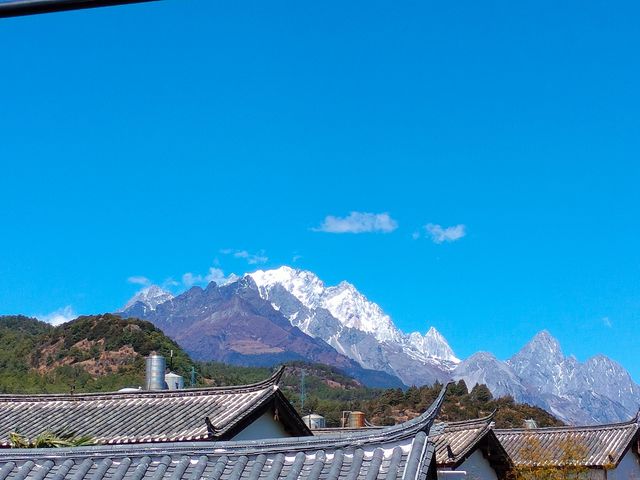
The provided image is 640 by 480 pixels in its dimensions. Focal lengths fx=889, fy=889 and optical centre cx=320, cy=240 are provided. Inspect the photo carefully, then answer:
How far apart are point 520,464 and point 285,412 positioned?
13.3 meters

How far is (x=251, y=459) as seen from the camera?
9.94m

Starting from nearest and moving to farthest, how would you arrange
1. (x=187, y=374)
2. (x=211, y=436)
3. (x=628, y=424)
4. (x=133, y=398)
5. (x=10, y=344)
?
(x=211, y=436) < (x=133, y=398) < (x=628, y=424) < (x=187, y=374) < (x=10, y=344)

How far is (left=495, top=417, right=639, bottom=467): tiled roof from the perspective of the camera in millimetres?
34281

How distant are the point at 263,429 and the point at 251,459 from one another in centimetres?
1278

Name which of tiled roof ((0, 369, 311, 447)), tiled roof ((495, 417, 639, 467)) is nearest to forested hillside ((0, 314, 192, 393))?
tiled roof ((495, 417, 639, 467))

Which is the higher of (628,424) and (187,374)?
(187,374)

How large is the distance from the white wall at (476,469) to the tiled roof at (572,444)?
118 inches

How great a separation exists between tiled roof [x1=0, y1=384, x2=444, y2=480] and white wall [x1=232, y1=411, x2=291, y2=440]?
11683 millimetres

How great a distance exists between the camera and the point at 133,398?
80.0 feet

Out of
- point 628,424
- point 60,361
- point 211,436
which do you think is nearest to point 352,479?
point 211,436

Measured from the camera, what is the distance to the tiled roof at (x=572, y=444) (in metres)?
34.3

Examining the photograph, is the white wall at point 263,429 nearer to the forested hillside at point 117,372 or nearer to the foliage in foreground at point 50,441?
the foliage in foreground at point 50,441

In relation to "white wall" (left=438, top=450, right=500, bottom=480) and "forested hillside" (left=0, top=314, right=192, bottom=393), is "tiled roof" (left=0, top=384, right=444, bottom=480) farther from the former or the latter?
"forested hillside" (left=0, top=314, right=192, bottom=393)

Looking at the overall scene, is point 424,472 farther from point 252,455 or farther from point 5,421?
point 5,421
